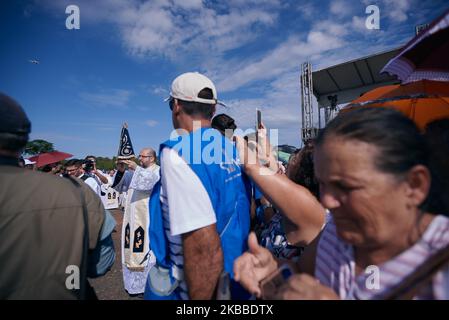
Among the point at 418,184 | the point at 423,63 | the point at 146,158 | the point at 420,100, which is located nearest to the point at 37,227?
the point at 418,184

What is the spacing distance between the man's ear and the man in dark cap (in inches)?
57.1

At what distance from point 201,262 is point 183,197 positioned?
0.30m

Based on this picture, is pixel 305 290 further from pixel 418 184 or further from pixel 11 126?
pixel 11 126

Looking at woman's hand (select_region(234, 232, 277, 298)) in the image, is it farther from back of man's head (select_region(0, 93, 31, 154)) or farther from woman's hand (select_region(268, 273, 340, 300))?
back of man's head (select_region(0, 93, 31, 154))

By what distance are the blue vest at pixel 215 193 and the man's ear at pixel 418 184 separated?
2.63 feet

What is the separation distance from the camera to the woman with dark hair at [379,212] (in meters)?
0.77

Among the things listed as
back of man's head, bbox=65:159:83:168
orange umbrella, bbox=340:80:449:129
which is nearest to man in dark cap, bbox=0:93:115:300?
orange umbrella, bbox=340:80:449:129

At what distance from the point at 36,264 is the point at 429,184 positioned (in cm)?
163

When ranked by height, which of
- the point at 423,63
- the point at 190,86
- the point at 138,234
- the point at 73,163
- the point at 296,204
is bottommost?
the point at 138,234

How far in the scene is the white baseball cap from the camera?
151 centimetres

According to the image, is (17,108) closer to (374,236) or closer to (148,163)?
(374,236)

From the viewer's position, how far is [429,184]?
835 millimetres

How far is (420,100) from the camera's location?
2332 mm
